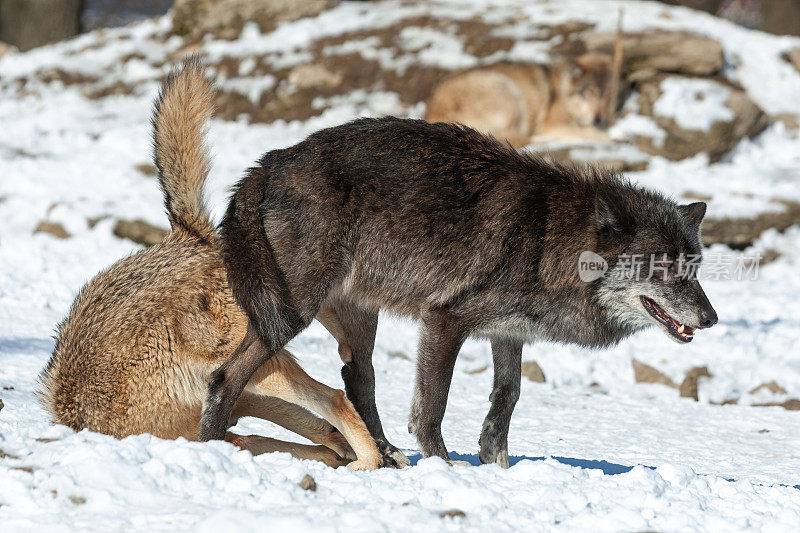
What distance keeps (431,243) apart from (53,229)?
656cm

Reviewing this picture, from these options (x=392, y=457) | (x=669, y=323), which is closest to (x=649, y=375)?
(x=669, y=323)

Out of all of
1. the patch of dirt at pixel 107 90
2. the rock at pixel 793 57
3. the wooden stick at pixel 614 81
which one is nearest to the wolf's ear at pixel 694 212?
the wooden stick at pixel 614 81

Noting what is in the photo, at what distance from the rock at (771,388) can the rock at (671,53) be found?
6.51m

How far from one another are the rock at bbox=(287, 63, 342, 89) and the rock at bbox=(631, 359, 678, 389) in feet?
25.8

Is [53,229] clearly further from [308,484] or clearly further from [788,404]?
[788,404]

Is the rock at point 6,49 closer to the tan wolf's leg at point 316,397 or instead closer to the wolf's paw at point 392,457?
the tan wolf's leg at point 316,397

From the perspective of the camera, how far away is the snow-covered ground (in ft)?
11.2

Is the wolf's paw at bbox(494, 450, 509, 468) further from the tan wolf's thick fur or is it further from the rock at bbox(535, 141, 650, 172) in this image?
the tan wolf's thick fur

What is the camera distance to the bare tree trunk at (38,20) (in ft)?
62.0

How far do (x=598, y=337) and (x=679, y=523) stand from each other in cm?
161

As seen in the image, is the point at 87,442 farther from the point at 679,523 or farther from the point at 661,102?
the point at 661,102

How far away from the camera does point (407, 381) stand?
7078mm

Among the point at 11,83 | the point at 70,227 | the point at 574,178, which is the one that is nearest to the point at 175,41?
the point at 11,83

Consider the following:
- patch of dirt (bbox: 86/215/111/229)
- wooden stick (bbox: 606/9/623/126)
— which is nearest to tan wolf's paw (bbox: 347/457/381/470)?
patch of dirt (bbox: 86/215/111/229)
